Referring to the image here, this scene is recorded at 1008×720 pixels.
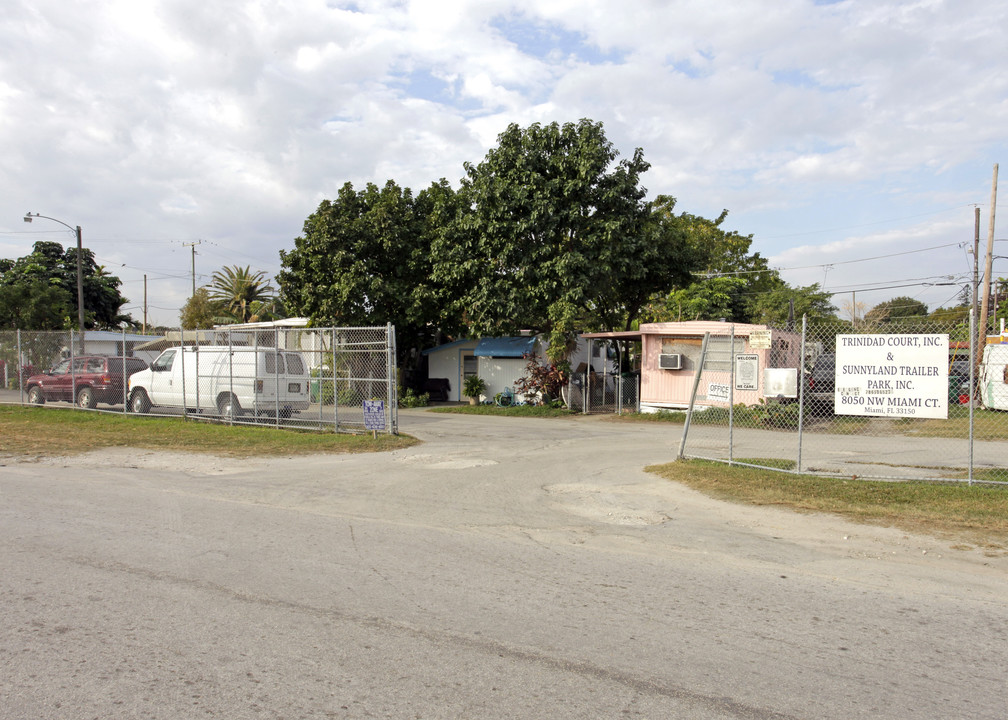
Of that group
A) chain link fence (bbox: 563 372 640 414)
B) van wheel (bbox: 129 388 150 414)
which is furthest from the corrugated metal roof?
van wheel (bbox: 129 388 150 414)

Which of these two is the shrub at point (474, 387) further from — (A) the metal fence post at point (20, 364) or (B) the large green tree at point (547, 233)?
(A) the metal fence post at point (20, 364)

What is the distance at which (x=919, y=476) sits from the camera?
31.8 feet

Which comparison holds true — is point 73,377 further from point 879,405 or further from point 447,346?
point 879,405

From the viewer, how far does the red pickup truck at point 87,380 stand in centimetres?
1908

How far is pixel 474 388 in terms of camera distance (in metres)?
24.5

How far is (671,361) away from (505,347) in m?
6.18

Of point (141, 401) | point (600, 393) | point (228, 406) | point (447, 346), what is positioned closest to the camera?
point (228, 406)

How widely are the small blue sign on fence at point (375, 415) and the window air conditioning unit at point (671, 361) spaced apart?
10.0 meters

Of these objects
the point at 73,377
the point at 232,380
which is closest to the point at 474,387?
the point at 232,380

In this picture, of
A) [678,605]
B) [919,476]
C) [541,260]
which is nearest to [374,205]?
[541,260]

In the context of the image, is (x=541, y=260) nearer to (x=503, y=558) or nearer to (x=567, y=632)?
(x=503, y=558)

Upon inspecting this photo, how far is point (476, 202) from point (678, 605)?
19045 mm

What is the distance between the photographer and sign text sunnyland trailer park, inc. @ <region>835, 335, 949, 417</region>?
8.97m

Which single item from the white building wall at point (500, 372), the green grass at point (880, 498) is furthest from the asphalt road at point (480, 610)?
the white building wall at point (500, 372)
